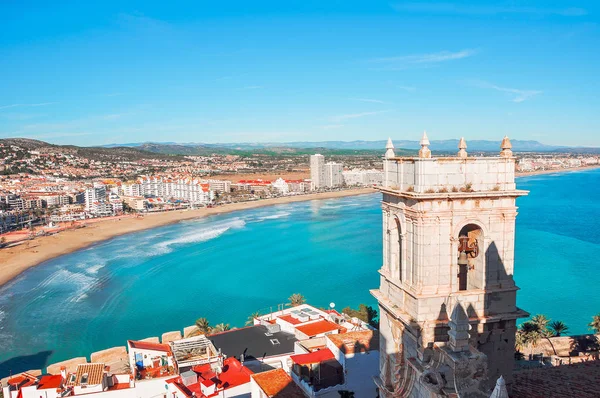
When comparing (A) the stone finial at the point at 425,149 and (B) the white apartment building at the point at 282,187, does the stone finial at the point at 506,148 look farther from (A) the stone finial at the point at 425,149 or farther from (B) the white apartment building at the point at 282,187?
(B) the white apartment building at the point at 282,187

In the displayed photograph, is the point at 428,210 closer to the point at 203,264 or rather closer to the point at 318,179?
the point at 203,264

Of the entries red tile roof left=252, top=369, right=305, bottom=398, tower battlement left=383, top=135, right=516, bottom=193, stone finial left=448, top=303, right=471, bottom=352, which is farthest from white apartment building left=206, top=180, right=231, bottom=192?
stone finial left=448, top=303, right=471, bottom=352

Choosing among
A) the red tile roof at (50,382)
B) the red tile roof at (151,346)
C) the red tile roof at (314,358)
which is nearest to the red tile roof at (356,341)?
the red tile roof at (314,358)

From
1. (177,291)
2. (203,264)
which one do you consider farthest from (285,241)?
(177,291)

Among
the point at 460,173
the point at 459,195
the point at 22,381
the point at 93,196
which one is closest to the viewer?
the point at 459,195

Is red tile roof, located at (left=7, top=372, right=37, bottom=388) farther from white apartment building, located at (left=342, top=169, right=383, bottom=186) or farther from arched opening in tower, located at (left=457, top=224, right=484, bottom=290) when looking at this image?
white apartment building, located at (left=342, top=169, right=383, bottom=186)

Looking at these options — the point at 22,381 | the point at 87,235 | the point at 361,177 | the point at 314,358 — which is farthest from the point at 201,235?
the point at 361,177

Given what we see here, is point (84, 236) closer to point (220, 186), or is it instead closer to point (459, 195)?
point (220, 186)

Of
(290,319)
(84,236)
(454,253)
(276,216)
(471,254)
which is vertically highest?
(454,253)
